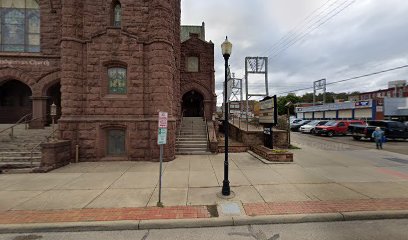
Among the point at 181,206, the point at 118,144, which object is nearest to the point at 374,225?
the point at 181,206

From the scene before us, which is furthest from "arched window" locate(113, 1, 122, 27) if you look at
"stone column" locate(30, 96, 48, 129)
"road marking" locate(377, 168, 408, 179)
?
"road marking" locate(377, 168, 408, 179)

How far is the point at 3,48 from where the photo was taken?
14.3 metres

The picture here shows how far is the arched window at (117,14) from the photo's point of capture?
39.5 feet

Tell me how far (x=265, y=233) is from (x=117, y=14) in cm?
1279

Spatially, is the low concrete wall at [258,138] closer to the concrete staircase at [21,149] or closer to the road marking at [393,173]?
the road marking at [393,173]

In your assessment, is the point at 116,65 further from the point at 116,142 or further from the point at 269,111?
the point at 269,111

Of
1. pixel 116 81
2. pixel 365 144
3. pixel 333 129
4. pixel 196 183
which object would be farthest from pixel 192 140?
pixel 333 129

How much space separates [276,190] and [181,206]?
3.08 m

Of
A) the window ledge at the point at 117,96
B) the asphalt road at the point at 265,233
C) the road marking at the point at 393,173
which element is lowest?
the asphalt road at the point at 265,233

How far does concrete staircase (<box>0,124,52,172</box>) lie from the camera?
9.63 metres

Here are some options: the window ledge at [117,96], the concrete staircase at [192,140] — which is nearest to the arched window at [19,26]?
the window ledge at [117,96]

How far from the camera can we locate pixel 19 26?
47.1 ft

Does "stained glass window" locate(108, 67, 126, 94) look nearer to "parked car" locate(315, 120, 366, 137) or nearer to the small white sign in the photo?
the small white sign

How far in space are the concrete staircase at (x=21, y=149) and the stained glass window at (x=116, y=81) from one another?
4702 mm
